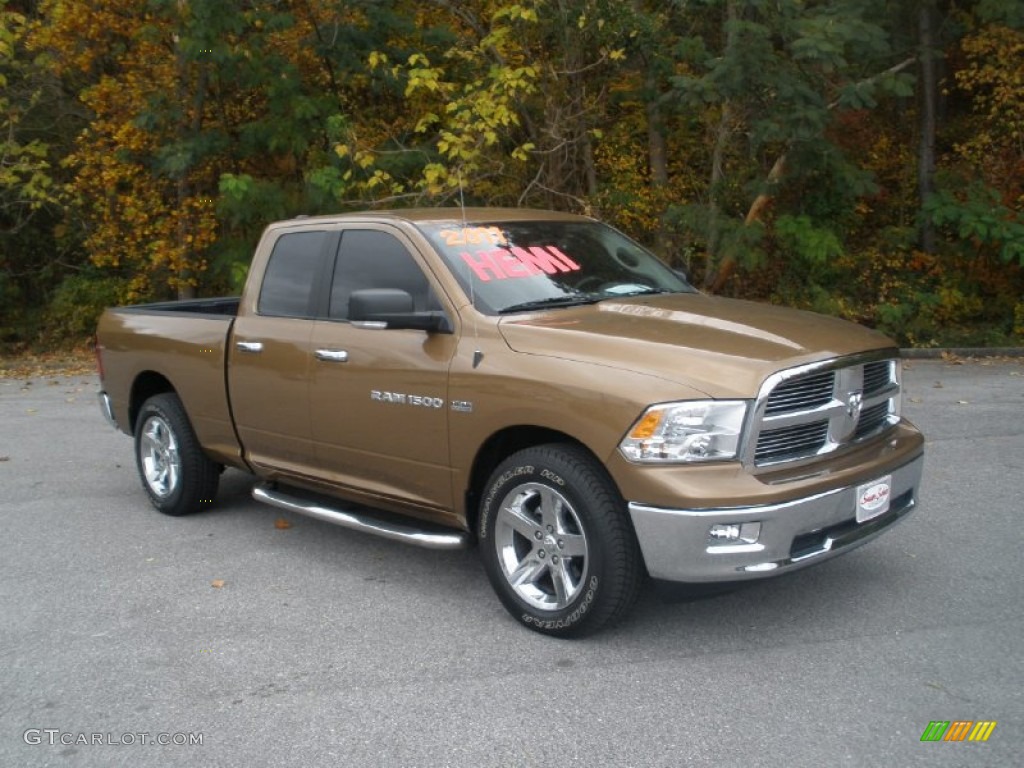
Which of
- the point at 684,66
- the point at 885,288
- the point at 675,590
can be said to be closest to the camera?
the point at 675,590

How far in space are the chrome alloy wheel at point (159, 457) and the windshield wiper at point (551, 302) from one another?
295 centimetres

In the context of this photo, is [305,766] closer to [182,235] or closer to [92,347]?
[182,235]

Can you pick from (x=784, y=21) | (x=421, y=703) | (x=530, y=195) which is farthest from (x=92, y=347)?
(x=421, y=703)

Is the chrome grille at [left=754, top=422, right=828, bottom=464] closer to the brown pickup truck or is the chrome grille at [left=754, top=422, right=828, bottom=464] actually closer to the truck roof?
the brown pickup truck

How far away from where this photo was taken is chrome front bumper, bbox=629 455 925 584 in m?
4.15

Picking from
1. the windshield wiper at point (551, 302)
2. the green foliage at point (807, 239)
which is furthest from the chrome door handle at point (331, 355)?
the green foliage at point (807, 239)

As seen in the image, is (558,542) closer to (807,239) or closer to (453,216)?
(453,216)

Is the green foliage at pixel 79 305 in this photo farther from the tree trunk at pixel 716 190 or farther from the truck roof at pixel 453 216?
the truck roof at pixel 453 216

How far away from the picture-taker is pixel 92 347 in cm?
2002

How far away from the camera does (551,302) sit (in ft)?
17.4

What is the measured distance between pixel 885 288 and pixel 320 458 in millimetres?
12612

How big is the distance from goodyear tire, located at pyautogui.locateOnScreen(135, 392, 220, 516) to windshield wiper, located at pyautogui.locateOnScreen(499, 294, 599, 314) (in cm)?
280

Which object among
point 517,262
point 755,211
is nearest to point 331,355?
point 517,262

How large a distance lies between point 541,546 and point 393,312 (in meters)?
1.27
